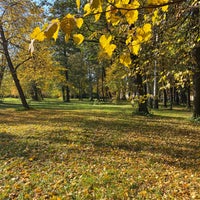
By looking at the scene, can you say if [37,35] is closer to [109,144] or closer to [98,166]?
[98,166]

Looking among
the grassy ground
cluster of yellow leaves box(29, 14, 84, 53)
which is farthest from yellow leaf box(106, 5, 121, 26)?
the grassy ground

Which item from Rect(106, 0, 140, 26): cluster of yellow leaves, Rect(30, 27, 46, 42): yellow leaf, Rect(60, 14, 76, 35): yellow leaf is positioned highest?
Rect(106, 0, 140, 26): cluster of yellow leaves

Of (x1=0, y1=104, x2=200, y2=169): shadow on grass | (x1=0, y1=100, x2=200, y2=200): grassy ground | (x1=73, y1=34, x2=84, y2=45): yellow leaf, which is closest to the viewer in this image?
(x1=73, y1=34, x2=84, y2=45): yellow leaf

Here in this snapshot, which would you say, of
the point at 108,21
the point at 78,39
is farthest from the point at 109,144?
the point at 78,39

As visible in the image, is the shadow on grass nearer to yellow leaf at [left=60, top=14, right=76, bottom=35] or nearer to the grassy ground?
the grassy ground

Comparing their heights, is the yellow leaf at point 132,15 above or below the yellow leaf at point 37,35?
above

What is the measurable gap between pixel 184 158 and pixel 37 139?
4502 millimetres

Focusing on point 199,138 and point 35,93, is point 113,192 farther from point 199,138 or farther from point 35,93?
point 35,93

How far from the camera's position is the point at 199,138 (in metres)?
7.93

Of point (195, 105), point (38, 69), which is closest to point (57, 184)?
point (195, 105)

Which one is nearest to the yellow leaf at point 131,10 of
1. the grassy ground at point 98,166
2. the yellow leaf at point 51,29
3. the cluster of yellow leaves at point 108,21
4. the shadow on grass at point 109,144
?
the cluster of yellow leaves at point 108,21

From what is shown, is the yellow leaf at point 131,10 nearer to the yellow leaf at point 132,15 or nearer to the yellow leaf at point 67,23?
the yellow leaf at point 132,15

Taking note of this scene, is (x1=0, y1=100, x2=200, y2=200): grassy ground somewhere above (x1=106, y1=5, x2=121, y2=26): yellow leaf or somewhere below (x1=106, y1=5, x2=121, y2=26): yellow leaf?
below

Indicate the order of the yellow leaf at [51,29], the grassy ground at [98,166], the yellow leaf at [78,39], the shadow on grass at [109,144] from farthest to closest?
the shadow on grass at [109,144] → the grassy ground at [98,166] → the yellow leaf at [78,39] → the yellow leaf at [51,29]
